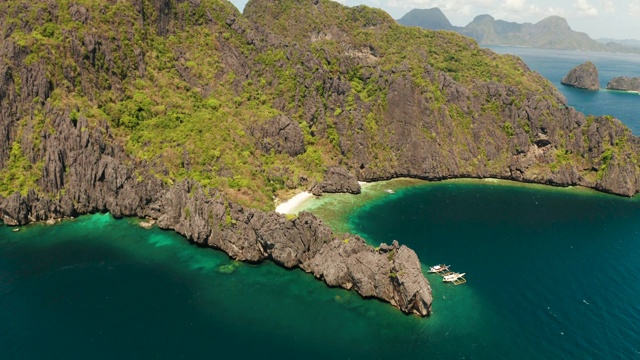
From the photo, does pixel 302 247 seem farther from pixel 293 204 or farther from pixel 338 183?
pixel 338 183

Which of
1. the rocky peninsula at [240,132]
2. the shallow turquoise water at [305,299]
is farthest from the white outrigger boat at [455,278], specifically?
the rocky peninsula at [240,132]

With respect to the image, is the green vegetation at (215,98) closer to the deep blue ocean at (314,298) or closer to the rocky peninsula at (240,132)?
the rocky peninsula at (240,132)

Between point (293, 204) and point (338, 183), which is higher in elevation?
→ point (338, 183)

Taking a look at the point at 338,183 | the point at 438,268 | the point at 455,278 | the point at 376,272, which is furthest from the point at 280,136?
the point at 455,278

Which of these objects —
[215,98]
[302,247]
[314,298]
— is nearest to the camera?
[314,298]

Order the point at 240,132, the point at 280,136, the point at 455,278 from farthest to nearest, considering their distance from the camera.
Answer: the point at 280,136 → the point at 240,132 → the point at 455,278

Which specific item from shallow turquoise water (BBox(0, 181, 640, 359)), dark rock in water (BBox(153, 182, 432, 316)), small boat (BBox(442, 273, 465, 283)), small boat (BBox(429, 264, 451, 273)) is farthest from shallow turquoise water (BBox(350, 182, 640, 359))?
dark rock in water (BBox(153, 182, 432, 316))

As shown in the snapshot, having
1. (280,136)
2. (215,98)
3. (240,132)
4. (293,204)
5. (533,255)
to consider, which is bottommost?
(533,255)

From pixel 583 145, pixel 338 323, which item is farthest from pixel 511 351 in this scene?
pixel 583 145
